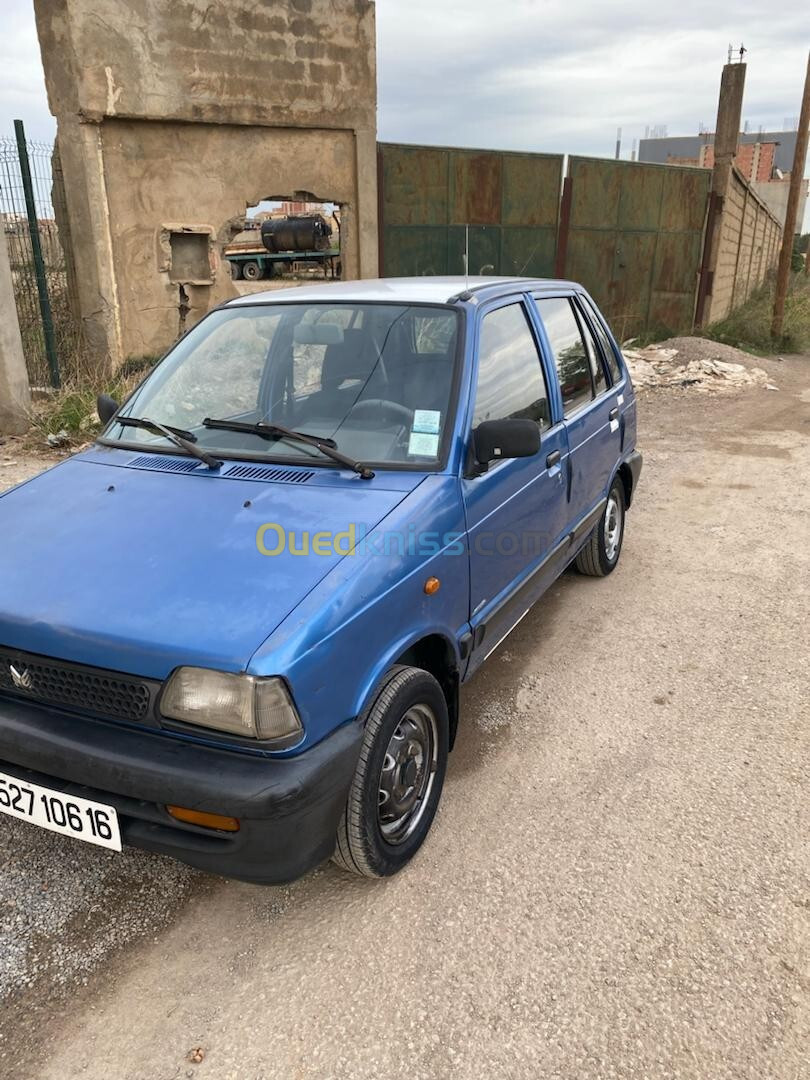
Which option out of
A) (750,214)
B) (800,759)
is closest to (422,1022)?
(800,759)

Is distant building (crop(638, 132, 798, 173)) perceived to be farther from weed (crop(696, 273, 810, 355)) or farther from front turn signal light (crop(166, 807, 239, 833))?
front turn signal light (crop(166, 807, 239, 833))

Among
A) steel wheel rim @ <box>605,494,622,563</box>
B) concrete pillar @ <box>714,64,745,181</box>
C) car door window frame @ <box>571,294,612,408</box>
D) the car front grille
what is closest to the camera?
the car front grille

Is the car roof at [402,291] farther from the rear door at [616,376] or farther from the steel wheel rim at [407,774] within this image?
the steel wheel rim at [407,774]

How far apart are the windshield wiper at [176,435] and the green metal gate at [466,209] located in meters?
8.43

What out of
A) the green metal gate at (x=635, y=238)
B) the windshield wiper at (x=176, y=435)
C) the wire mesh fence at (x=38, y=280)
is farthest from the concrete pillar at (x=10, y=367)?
the green metal gate at (x=635, y=238)

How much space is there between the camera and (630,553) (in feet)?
18.0

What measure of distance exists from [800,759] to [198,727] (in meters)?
2.48

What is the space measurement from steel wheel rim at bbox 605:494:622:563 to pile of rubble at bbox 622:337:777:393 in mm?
6789

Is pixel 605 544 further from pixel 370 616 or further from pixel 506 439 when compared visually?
pixel 370 616

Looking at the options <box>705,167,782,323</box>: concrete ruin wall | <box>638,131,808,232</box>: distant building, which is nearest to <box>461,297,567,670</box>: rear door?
<box>705,167,782,323</box>: concrete ruin wall

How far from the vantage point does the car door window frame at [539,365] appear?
285cm

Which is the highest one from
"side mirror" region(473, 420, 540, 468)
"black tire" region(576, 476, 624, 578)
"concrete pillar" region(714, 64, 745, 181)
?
"concrete pillar" region(714, 64, 745, 181)

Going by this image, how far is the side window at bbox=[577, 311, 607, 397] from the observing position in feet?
14.5

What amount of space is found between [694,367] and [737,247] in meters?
7.02
